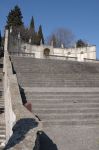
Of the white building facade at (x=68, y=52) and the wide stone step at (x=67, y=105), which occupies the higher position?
the white building facade at (x=68, y=52)

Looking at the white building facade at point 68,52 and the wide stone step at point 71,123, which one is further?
the white building facade at point 68,52

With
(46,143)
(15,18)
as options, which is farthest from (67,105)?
(15,18)

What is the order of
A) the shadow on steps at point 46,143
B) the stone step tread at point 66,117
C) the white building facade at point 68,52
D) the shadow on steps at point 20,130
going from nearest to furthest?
the shadow on steps at point 20,130 → the shadow on steps at point 46,143 → the stone step tread at point 66,117 → the white building facade at point 68,52

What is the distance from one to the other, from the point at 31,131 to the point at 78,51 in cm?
5749

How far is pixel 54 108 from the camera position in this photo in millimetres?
12461

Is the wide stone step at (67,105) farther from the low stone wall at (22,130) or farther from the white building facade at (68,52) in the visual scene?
the white building facade at (68,52)

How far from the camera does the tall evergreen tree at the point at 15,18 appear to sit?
69619mm

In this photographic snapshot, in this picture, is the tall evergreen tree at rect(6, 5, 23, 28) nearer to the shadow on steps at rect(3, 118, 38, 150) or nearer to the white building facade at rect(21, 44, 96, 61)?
the white building facade at rect(21, 44, 96, 61)

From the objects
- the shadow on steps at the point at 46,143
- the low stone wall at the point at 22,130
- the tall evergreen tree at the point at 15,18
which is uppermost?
the tall evergreen tree at the point at 15,18

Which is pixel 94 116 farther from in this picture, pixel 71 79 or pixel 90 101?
pixel 71 79

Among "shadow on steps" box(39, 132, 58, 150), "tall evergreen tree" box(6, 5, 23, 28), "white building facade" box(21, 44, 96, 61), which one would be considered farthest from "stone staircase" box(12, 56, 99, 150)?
"tall evergreen tree" box(6, 5, 23, 28)

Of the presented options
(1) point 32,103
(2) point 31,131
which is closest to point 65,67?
(1) point 32,103

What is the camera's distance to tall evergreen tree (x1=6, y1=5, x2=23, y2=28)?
2741 inches

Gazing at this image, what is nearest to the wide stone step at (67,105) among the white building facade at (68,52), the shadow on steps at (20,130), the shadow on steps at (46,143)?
the shadow on steps at (46,143)
